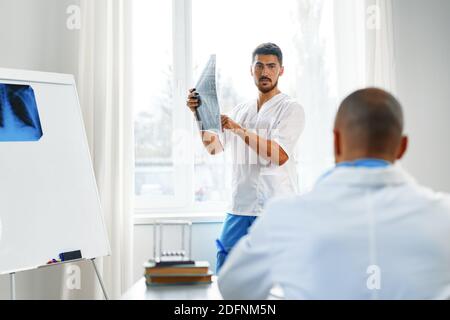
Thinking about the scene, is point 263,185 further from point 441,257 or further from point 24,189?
point 441,257

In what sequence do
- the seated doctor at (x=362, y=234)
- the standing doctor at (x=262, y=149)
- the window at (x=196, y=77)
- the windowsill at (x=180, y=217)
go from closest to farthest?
the seated doctor at (x=362, y=234)
the standing doctor at (x=262, y=149)
the windowsill at (x=180, y=217)
the window at (x=196, y=77)

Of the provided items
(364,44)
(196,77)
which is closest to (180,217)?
(196,77)

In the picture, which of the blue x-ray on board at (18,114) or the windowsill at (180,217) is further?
the windowsill at (180,217)

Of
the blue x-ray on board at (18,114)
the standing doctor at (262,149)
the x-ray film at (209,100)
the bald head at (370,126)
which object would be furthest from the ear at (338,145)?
the blue x-ray on board at (18,114)

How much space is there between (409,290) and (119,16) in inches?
100

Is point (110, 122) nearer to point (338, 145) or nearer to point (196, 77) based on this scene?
point (196, 77)

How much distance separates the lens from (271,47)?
2.79 metres

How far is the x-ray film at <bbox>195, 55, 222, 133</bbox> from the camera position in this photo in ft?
8.05

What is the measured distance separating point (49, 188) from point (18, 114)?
0.36 metres

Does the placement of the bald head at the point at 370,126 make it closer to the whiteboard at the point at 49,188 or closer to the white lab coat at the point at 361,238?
the white lab coat at the point at 361,238

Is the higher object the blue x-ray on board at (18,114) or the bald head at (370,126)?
the blue x-ray on board at (18,114)

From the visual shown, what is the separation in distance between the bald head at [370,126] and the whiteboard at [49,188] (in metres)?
1.65

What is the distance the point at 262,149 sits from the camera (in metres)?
2.64

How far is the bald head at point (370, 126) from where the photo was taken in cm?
117
